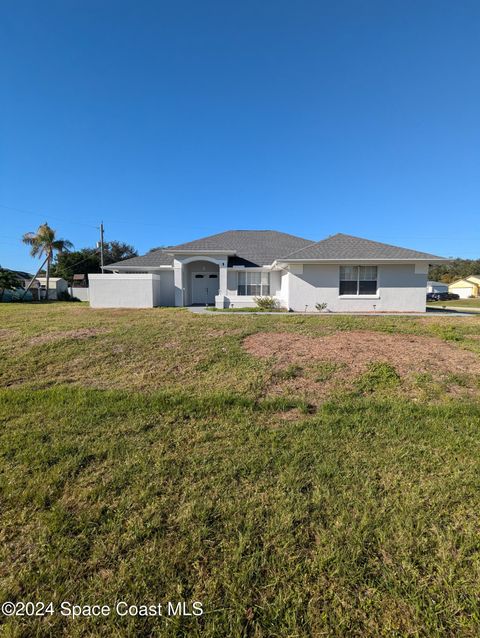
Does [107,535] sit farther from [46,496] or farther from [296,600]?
[296,600]

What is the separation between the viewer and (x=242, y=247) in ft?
74.3

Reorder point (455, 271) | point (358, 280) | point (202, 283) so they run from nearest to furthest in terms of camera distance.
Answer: point (358, 280)
point (202, 283)
point (455, 271)

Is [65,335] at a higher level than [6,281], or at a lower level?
lower

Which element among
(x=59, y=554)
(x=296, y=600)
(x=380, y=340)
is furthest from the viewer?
(x=380, y=340)

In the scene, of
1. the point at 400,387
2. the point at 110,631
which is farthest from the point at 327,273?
the point at 110,631

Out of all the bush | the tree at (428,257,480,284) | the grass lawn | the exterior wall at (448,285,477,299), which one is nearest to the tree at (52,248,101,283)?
the bush

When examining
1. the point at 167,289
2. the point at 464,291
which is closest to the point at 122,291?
the point at 167,289

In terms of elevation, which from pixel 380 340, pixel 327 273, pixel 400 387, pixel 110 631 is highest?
pixel 327 273

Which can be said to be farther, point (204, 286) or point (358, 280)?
point (204, 286)

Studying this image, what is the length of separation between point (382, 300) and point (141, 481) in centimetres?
1616

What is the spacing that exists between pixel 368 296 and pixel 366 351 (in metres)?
10.5

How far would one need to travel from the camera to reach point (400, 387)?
5.50 m

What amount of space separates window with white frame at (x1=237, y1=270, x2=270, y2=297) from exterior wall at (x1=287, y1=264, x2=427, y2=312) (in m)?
3.67

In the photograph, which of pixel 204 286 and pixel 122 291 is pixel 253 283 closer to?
pixel 204 286
